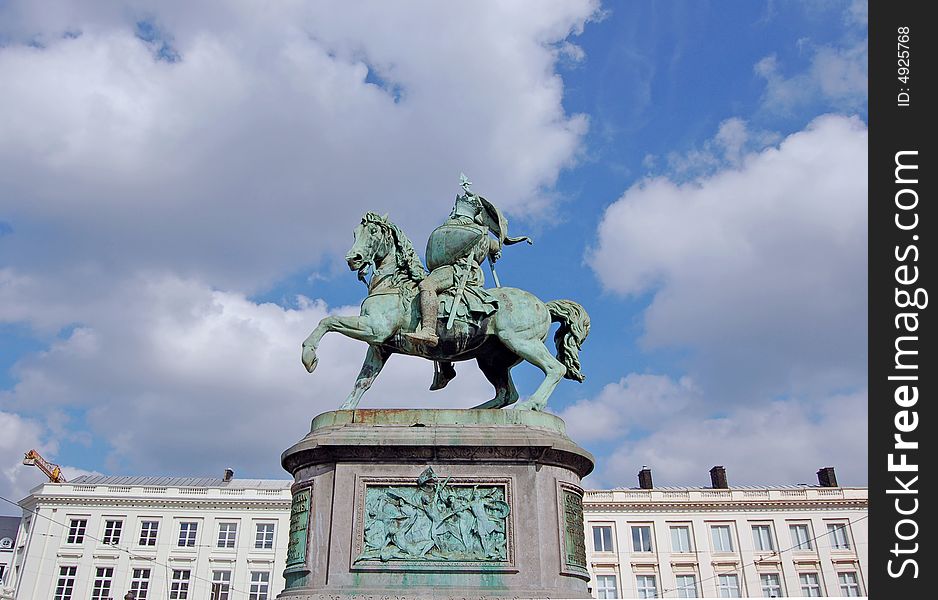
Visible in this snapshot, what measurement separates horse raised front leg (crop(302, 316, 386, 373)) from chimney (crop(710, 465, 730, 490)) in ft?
174

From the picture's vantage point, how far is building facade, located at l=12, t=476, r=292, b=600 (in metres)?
54.2

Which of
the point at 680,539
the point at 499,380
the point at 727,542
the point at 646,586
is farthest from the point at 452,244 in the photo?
the point at 727,542

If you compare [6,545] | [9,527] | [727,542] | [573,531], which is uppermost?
[9,527]

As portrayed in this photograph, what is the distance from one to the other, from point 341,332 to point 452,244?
2414 mm

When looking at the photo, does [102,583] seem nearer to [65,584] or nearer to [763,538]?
[65,584]

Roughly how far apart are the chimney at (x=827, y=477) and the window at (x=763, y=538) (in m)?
8.60

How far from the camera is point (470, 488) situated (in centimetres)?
1032

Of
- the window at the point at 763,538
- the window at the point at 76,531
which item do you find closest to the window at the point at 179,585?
the window at the point at 76,531

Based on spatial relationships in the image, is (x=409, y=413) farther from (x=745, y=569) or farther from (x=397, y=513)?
(x=745, y=569)

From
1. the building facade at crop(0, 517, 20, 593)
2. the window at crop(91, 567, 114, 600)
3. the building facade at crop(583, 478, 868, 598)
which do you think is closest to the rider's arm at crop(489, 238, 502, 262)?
the building facade at crop(583, 478, 868, 598)

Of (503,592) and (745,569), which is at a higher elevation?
(745,569)

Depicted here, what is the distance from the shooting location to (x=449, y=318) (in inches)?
462
